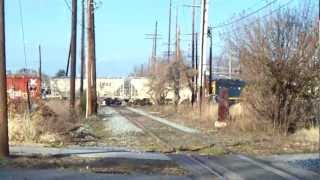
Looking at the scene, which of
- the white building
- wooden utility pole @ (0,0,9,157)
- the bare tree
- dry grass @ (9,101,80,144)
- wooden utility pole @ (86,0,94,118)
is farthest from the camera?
the white building

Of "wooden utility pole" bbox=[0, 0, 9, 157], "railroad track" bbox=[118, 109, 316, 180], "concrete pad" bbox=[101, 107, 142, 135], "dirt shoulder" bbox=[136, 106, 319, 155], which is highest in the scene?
"wooden utility pole" bbox=[0, 0, 9, 157]

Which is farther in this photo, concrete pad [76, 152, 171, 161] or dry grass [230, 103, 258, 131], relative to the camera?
dry grass [230, 103, 258, 131]

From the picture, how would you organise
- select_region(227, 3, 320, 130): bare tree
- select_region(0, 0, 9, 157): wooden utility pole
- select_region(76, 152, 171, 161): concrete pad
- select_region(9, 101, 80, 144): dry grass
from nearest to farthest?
select_region(0, 0, 9, 157): wooden utility pole → select_region(76, 152, 171, 161): concrete pad → select_region(9, 101, 80, 144): dry grass → select_region(227, 3, 320, 130): bare tree

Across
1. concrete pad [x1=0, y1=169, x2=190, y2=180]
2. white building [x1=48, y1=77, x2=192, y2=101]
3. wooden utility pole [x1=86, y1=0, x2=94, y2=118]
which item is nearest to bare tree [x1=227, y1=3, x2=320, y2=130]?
concrete pad [x1=0, y1=169, x2=190, y2=180]

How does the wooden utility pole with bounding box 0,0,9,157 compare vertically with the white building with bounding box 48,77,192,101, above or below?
above

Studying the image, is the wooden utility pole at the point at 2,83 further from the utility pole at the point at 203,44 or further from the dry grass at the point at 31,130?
the utility pole at the point at 203,44

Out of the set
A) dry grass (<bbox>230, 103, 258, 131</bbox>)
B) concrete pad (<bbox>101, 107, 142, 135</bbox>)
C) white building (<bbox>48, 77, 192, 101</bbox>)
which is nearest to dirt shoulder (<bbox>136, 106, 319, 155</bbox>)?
dry grass (<bbox>230, 103, 258, 131</bbox>)

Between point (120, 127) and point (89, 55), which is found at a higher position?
point (89, 55)

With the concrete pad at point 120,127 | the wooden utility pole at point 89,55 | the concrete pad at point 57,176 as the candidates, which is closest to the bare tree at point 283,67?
the concrete pad at point 120,127

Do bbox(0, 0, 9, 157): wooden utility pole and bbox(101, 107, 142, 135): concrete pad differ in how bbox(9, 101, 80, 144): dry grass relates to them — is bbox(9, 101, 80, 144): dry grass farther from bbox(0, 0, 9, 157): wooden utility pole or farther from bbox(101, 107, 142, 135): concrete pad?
bbox(0, 0, 9, 157): wooden utility pole

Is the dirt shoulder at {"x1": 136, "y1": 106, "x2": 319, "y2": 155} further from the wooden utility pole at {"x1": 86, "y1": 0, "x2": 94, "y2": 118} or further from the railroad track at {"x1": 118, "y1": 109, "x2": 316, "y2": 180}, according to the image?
the wooden utility pole at {"x1": 86, "y1": 0, "x2": 94, "y2": 118}

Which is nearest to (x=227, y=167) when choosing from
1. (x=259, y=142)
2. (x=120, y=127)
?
(x=259, y=142)

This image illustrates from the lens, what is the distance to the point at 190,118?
4406 cm

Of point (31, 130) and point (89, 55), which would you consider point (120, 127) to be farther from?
point (89, 55)
